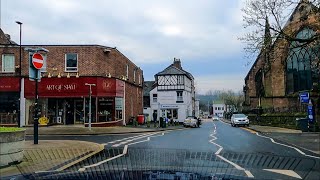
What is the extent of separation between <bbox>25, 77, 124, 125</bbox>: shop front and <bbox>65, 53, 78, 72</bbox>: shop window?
1.06m

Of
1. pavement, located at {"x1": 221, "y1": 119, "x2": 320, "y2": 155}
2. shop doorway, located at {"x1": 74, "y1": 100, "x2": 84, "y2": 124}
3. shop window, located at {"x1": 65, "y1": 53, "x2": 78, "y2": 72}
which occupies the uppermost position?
shop window, located at {"x1": 65, "y1": 53, "x2": 78, "y2": 72}

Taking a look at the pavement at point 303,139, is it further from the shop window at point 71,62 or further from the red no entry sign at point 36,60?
the shop window at point 71,62

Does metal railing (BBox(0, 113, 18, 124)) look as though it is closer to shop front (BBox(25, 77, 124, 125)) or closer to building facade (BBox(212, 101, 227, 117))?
shop front (BBox(25, 77, 124, 125))

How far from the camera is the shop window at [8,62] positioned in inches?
1404

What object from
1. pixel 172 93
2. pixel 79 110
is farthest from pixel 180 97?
pixel 79 110

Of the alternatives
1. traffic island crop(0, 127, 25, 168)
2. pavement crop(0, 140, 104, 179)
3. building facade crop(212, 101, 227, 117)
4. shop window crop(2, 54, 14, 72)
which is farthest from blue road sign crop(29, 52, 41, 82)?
building facade crop(212, 101, 227, 117)

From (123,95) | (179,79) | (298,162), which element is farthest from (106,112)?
(179,79)

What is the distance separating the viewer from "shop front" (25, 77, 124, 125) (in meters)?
35.4

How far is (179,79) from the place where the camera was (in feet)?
228

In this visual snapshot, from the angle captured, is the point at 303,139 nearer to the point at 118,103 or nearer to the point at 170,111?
the point at 118,103

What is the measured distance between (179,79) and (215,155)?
55938 mm

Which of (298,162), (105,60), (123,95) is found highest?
(105,60)

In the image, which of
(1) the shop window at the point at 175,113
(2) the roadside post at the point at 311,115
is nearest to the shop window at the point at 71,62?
(2) the roadside post at the point at 311,115

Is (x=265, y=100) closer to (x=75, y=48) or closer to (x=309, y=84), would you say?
(x=309, y=84)
